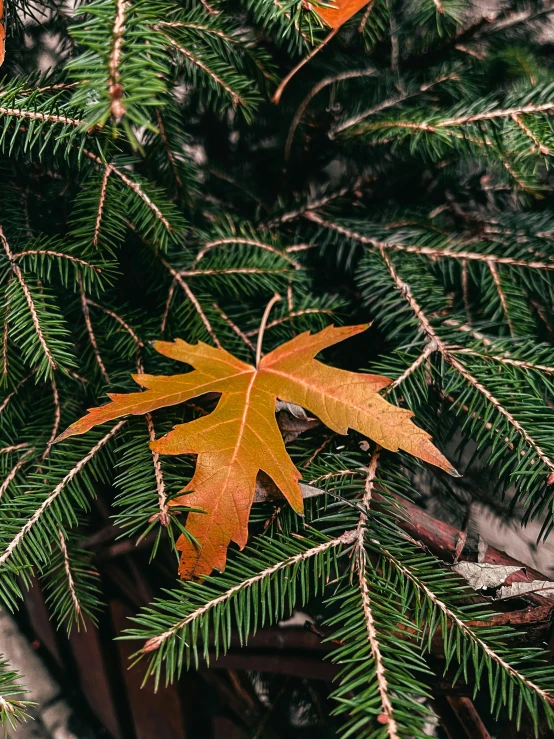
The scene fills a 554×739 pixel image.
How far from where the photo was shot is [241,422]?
18.7 inches

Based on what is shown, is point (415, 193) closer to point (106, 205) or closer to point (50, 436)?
point (106, 205)

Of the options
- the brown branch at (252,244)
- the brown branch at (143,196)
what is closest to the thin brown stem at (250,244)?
the brown branch at (252,244)

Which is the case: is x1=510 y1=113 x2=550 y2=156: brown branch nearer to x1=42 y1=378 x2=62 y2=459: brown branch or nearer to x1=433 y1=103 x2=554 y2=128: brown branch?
x1=433 y1=103 x2=554 y2=128: brown branch

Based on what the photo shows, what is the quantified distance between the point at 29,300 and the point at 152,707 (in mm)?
444

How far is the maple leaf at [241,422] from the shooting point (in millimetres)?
420

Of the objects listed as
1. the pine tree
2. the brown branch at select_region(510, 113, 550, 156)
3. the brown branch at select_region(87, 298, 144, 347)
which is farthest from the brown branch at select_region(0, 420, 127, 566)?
the brown branch at select_region(510, 113, 550, 156)

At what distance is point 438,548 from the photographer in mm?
504

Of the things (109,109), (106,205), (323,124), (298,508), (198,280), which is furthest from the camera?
(323,124)

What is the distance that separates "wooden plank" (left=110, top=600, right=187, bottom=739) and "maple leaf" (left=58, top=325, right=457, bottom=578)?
26 cm

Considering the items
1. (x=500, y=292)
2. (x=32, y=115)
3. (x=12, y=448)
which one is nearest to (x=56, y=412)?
(x=12, y=448)

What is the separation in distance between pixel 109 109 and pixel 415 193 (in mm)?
607

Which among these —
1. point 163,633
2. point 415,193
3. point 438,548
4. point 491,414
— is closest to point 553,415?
point 491,414

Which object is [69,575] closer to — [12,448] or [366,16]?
[12,448]

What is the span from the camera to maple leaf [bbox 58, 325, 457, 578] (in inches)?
16.5
